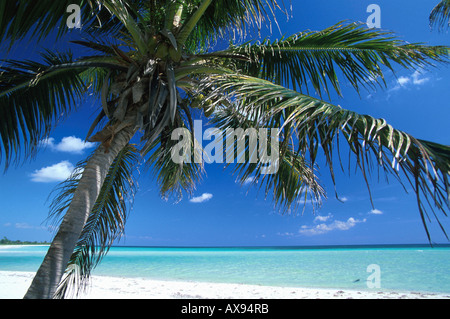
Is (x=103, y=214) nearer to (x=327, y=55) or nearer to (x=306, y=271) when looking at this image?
(x=327, y=55)

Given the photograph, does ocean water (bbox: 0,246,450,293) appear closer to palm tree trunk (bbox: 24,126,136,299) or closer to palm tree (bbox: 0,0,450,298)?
palm tree (bbox: 0,0,450,298)

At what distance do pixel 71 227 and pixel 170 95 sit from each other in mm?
1450

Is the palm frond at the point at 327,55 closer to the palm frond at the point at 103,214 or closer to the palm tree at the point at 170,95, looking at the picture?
the palm tree at the point at 170,95

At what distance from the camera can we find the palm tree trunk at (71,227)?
2133 millimetres

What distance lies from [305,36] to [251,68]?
85cm

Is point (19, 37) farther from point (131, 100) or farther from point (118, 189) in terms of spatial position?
point (118, 189)

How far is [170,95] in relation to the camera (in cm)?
278

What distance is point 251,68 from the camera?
414 cm

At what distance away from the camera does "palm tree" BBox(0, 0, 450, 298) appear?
1.95 meters

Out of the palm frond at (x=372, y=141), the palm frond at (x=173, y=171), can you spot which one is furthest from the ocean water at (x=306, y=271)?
the palm frond at (x=372, y=141)

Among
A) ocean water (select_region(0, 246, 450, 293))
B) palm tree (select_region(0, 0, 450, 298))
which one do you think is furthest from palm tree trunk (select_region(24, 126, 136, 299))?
ocean water (select_region(0, 246, 450, 293))

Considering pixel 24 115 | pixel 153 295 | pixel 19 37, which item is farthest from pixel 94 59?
pixel 153 295

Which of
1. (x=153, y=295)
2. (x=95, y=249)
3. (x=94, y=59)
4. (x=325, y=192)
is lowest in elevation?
(x=153, y=295)
